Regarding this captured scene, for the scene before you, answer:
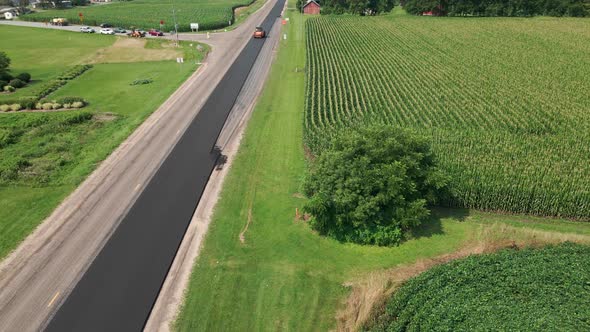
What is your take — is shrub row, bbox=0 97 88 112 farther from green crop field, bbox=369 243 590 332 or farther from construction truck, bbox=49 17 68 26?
construction truck, bbox=49 17 68 26

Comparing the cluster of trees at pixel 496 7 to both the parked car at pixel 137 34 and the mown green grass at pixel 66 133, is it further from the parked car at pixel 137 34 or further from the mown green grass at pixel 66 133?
the mown green grass at pixel 66 133

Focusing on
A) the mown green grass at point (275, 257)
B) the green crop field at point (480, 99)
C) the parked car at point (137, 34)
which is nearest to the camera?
the mown green grass at point (275, 257)

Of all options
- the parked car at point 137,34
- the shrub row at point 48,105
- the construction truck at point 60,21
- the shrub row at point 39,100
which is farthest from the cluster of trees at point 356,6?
the shrub row at point 48,105

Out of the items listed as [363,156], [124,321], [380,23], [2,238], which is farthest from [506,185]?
[380,23]

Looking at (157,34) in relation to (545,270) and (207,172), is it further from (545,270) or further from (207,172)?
(545,270)

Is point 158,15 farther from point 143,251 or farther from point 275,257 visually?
point 275,257
